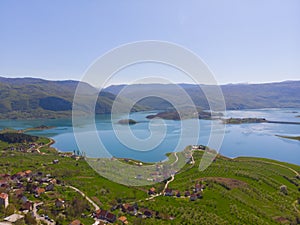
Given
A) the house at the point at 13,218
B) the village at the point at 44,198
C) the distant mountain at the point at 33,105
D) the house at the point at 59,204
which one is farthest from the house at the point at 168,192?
the distant mountain at the point at 33,105

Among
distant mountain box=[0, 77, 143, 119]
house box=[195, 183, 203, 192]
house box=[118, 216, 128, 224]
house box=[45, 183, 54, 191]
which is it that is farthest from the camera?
distant mountain box=[0, 77, 143, 119]

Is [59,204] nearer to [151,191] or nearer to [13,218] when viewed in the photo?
[13,218]

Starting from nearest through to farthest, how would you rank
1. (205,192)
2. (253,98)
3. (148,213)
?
(148,213), (205,192), (253,98)

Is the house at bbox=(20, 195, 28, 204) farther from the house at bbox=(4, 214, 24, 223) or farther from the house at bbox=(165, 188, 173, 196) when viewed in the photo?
the house at bbox=(165, 188, 173, 196)

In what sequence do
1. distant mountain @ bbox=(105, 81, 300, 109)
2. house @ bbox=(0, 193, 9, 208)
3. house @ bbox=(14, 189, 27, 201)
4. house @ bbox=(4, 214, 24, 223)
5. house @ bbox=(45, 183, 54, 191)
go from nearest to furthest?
house @ bbox=(4, 214, 24, 223), house @ bbox=(0, 193, 9, 208), house @ bbox=(14, 189, 27, 201), house @ bbox=(45, 183, 54, 191), distant mountain @ bbox=(105, 81, 300, 109)

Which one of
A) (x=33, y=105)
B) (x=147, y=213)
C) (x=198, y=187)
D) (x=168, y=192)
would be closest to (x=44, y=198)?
(x=147, y=213)

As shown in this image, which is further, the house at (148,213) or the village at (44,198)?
the house at (148,213)

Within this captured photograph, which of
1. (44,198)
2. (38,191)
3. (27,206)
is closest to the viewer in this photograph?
(27,206)

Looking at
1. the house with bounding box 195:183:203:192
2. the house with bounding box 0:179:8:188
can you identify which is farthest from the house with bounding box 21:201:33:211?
the house with bounding box 195:183:203:192

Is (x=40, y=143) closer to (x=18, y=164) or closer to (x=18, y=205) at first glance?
(x=18, y=164)

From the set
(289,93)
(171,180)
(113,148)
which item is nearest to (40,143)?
(113,148)

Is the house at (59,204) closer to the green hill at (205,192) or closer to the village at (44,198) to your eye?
the village at (44,198)
